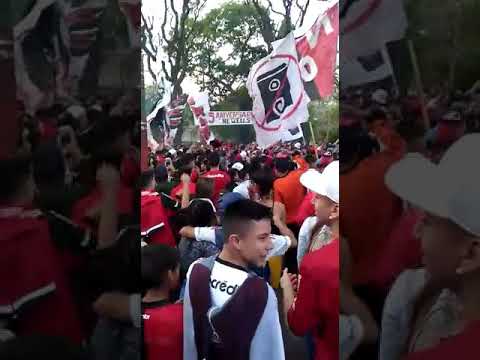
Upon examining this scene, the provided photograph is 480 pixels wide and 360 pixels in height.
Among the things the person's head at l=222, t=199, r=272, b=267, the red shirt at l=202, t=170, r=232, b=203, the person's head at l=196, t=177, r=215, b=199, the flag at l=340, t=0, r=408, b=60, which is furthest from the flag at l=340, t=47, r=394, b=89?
the red shirt at l=202, t=170, r=232, b=203

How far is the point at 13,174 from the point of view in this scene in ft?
5.94

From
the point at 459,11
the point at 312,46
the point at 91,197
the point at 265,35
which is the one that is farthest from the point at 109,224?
the point at 265,35

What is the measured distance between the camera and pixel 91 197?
72.2 inches

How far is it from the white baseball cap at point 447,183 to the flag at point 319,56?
4.76 metres

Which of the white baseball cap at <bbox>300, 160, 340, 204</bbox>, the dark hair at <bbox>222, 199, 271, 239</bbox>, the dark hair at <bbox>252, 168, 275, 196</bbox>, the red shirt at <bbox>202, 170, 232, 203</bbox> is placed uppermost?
the white baseball cap at <bbox>300, 160, 340, 204</bbox>

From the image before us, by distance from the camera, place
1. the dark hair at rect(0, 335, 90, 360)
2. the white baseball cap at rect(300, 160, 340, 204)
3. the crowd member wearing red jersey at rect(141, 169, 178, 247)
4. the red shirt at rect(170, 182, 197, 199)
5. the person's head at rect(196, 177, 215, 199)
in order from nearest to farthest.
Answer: the dark hair at rect(0, 335, 90, 360) < the white baseball cap at rect(300, 160, 340, 204) < the crowd member wearing red jersey at rect(141, 169, 178, 247) < the person's head at rect(196, 177, 215, 199) < the red shirt at rect(170, 182, 197, 199)

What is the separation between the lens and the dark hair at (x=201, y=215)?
451cm

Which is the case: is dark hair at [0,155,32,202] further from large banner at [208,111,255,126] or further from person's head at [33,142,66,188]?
large banner at [208,111,255,126]

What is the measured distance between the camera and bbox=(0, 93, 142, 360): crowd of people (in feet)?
5.93

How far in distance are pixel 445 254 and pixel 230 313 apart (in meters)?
1.28

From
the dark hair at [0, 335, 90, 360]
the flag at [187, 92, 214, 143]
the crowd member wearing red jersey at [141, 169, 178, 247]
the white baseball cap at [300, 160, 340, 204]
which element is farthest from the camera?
the flag at [187, 92, 214, 143]

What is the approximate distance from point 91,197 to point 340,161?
27.1 inches

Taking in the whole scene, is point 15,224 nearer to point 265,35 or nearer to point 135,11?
point 135,11

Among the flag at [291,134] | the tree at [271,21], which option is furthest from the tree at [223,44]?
the flag at [291,134]
